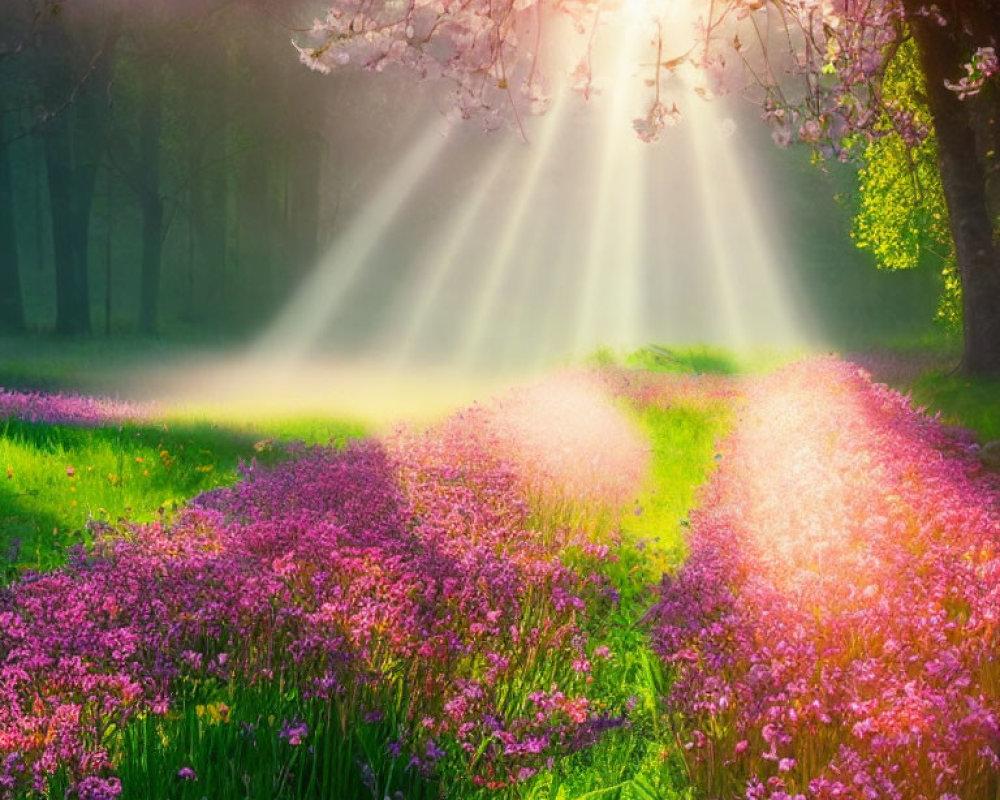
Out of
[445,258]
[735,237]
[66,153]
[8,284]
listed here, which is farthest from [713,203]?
[8,284]

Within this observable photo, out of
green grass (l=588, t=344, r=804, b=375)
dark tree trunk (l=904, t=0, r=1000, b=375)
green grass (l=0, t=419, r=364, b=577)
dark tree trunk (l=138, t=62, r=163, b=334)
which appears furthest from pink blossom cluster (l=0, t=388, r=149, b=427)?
dark tree trunk (l=138, t=62, r=163, b=334)

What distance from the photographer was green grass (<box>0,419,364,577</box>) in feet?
25.7

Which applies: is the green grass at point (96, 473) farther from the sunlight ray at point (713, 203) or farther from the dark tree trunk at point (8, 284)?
the sunlight ray at point (713, 203)

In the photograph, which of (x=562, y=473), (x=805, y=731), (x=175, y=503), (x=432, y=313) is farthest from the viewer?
A: (x=432, y=313)

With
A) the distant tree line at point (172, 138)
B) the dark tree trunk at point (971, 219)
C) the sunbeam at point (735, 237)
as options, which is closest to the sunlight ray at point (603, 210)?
the sunbeam at point (735, 237)

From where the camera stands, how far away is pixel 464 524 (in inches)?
265

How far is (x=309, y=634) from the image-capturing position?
4500 mm

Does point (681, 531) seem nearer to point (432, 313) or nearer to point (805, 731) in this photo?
point (805, 731)

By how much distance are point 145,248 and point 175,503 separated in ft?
91.4

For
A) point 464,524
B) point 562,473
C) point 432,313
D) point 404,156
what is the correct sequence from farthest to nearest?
1. point 432,313
2. point 404,156
3. point 562,473
4. point 464,524

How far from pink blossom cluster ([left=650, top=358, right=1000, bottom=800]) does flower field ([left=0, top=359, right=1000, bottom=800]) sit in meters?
0.02

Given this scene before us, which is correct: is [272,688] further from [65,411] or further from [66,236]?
[66,236]

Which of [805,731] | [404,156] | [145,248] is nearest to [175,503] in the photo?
[805,731]

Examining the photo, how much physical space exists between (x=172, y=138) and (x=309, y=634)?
1429 inches
